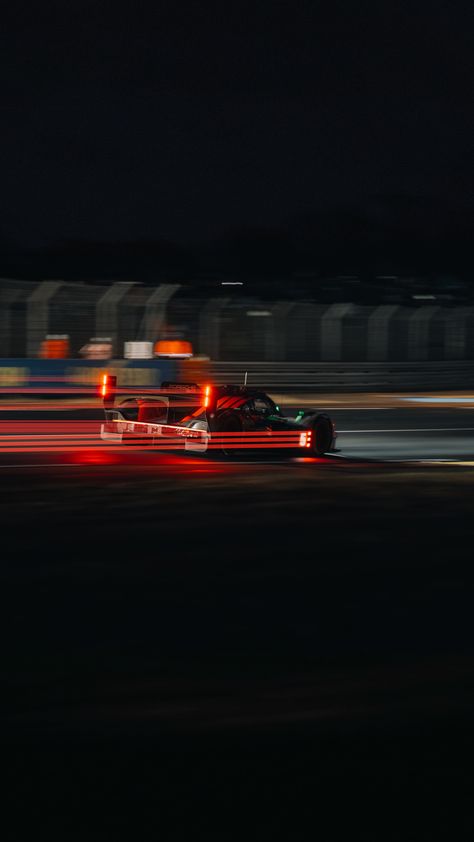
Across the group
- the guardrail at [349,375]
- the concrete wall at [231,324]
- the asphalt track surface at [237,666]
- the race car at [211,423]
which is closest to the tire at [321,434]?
the race car at [211,423]

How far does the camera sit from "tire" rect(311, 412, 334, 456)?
17.5m

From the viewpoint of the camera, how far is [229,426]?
16750 mm

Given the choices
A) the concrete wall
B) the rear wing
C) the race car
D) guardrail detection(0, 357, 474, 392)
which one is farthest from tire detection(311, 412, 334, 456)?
the concrete wall

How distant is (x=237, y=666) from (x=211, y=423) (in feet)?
34.8

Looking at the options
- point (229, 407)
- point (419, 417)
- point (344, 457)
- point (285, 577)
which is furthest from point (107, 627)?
point (419, 417)

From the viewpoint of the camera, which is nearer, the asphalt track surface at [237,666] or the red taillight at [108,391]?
the asphalt track surface at [237,666]

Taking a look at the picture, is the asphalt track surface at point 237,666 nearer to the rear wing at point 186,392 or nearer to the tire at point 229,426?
the rear wing at point 186,392

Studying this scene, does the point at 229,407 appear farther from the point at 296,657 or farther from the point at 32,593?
the point at 296,657

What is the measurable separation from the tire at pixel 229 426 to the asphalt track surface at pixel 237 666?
374 centimetres

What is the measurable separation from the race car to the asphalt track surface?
3647 millimetres

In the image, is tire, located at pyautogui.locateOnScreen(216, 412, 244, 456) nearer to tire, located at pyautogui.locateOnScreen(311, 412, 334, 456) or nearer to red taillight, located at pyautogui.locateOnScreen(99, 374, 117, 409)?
tire, located at pyautogui.locateOnScreen(311, 412, 334, 456)

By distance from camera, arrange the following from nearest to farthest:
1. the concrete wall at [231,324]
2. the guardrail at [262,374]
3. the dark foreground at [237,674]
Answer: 1. the dark foreground at [237,674]
2. the guardrail at [262,374]
3. the concrete wall at [231,324]

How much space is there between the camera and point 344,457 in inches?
701

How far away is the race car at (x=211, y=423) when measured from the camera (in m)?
16.5
